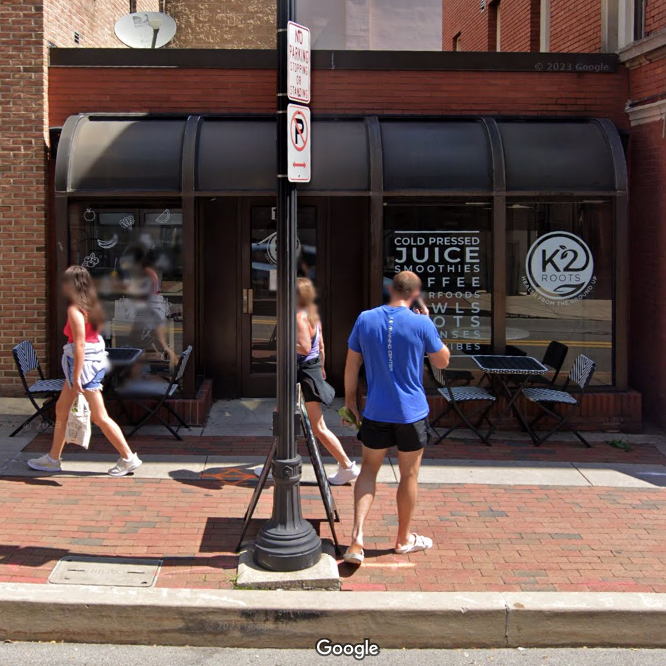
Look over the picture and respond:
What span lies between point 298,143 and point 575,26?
23.5ft

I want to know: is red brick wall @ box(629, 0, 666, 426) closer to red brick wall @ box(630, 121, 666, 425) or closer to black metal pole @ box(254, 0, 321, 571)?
red brick wall @ box(630, 121, 666, 425)

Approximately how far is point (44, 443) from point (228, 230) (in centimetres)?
322

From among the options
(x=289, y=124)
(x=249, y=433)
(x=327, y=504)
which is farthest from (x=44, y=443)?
(x=289, y=124)

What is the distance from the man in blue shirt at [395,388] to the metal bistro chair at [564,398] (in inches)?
124

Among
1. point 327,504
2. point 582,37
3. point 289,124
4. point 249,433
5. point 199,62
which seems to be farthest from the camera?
point 582,37

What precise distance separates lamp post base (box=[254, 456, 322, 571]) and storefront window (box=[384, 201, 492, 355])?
12.8 feet

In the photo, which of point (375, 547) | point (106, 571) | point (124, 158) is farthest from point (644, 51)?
point (106, 571)

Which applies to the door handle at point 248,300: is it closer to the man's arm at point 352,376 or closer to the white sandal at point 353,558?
the man's arm at point 352,376

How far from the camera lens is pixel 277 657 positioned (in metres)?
4.29

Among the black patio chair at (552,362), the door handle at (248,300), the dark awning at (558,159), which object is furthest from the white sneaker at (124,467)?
the dark awning at (558,159)

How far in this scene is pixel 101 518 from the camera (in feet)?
18.9

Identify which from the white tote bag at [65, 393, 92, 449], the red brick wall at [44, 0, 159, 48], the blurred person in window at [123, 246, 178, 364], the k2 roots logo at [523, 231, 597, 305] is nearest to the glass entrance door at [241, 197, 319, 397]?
the blurred person in window at [123, 246, 178, 364]

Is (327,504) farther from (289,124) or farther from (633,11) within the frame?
(633,11)

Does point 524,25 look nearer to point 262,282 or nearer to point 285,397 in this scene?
point 262,282
